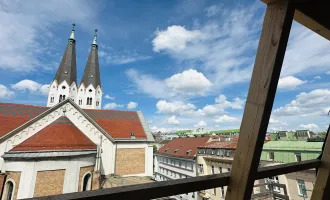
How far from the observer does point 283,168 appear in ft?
5.51

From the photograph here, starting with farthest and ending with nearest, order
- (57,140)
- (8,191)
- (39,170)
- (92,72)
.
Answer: (92,72), (57,140), (39,170), (8,191)

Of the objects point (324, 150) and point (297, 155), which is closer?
point (324, 150)

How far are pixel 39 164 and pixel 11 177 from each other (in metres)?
1.82

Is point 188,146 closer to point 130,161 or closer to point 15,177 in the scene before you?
point 130,161

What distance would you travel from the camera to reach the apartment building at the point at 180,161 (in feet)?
78.5

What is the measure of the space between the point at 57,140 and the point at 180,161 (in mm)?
18527

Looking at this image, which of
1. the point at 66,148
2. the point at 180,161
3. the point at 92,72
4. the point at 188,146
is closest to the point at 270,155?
the point at 188,146

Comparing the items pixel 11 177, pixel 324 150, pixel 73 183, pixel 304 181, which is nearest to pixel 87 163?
pixel 73 183

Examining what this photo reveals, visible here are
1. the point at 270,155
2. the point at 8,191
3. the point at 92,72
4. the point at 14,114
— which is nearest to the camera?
the point at 8,191

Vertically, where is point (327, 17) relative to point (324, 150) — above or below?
above

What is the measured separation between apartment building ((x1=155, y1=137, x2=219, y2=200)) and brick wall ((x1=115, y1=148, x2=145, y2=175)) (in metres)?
6.20

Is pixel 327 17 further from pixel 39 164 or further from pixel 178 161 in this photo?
pixel 178 161

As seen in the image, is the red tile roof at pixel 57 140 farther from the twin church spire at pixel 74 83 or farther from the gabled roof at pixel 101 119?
the twin church spire at pixel 74 83

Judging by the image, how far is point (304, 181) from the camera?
1091 cm
